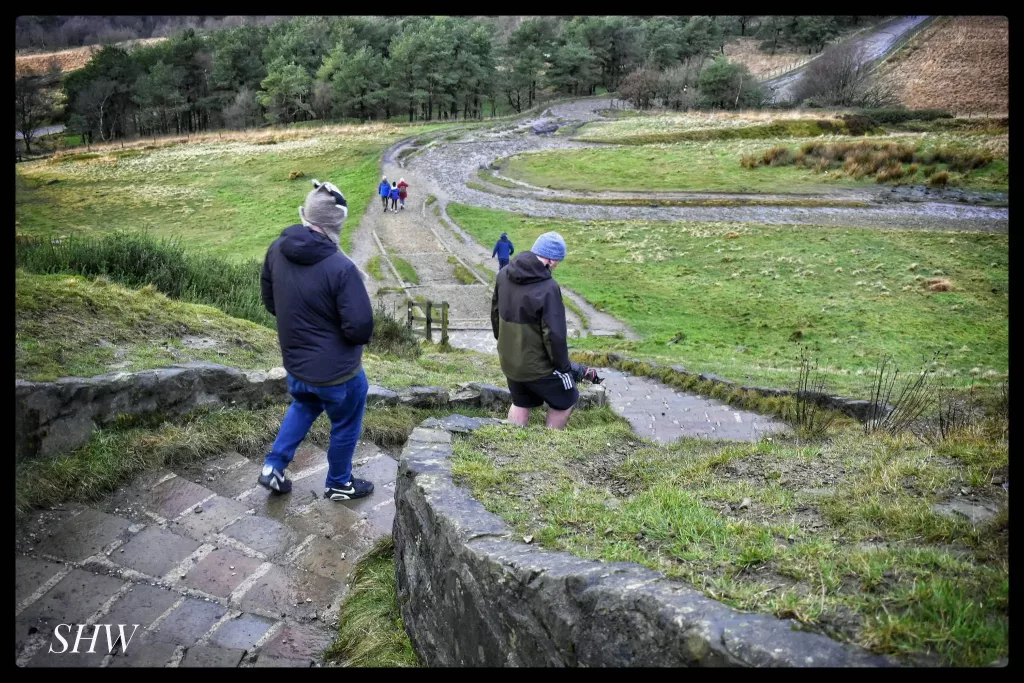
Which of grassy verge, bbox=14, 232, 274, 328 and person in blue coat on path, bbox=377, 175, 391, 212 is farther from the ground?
person in blue coat on path, bbox=377, 175, 391, 212

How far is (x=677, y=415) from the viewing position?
9516 millimetres

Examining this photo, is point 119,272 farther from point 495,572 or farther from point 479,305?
point 479,305

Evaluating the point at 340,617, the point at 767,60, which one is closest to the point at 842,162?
the point at 767,60

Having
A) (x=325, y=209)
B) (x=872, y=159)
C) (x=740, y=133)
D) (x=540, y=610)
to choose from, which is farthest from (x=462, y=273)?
(x=740, y=133)

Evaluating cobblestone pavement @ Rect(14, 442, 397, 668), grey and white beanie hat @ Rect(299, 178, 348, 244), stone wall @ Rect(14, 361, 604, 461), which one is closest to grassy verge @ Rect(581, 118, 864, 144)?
stone wall @ Rect(14, 361, 604, 461)

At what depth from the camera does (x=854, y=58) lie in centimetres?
1905

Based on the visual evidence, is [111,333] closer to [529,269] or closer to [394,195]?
[529,269]

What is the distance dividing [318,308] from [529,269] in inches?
70.5

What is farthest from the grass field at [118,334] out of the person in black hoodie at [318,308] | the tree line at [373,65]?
the tree line at [373,65]

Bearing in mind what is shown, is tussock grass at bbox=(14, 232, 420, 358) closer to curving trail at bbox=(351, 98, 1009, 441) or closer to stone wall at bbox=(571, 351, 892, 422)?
stone wall at bbox=(571, 351, 892, 422)

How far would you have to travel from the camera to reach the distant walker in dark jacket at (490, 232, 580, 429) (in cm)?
536

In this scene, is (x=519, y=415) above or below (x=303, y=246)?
below

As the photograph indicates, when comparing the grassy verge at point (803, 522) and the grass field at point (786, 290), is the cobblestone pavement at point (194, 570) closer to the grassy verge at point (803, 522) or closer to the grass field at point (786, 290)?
the grassy verge at point (803, 522)

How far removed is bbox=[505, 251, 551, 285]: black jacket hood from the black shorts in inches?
33.9
